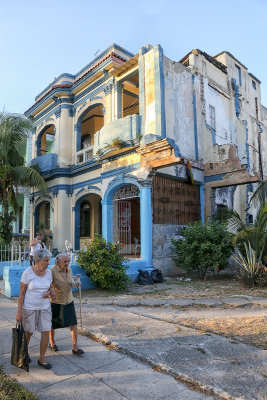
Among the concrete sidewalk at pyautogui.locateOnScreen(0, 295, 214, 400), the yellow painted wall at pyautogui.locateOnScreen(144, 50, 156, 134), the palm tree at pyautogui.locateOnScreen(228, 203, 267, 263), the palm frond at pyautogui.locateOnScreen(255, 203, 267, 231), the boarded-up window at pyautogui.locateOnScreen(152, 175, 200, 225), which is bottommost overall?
the concrete sidewalk at pyautogui.locateOnScreen(0, 295, 214, 400)

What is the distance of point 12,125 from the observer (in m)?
13.2

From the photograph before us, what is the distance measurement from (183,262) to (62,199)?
23.9 feet

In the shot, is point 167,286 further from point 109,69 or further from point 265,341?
point 109,69

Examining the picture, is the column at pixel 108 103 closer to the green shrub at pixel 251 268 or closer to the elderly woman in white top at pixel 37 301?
the green shrub at pixel 251 268

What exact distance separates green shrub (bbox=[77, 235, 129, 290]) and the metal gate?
3487 millimetres

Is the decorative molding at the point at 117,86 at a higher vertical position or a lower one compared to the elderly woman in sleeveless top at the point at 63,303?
higher

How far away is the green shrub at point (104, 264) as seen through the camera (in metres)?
7.92

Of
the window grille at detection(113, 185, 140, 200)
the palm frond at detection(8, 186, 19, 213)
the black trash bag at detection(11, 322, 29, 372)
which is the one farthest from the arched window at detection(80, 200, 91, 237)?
the black trash bag at detection(11, 322, 29, 372)

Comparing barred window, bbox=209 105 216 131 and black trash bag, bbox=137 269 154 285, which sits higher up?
barred window, bbox=209 105 216 131

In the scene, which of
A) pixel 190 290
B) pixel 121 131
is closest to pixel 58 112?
pixel 121 131

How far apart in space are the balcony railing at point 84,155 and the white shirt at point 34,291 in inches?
404

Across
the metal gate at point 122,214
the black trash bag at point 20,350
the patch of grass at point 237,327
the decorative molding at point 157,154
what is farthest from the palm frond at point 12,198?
the black trash bag at point 20,350

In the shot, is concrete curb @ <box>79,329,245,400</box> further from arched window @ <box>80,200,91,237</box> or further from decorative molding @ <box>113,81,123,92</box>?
arched window @ <box>80,200,91,237</box>

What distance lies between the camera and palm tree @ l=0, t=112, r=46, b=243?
12.9 metres
